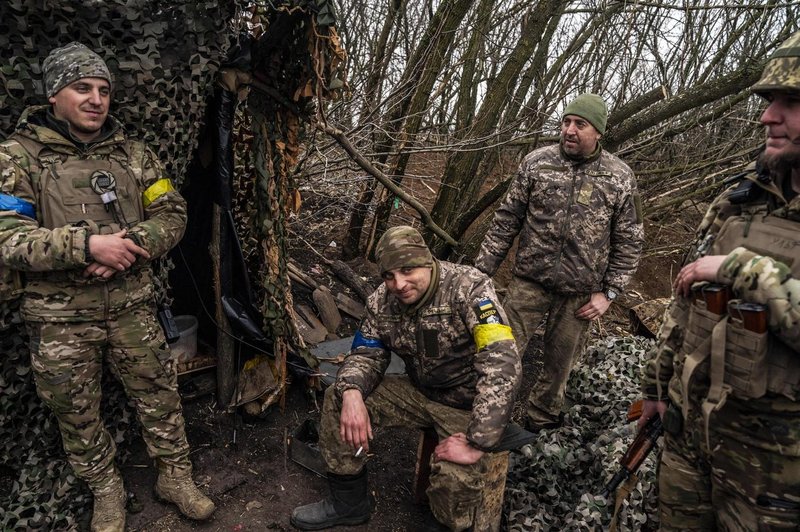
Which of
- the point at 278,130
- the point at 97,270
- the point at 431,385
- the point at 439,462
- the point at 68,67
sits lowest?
the point at 439,462

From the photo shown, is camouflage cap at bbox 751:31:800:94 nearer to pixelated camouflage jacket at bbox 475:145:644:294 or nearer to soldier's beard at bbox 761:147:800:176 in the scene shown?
soldier's beard at bbox 761:147:800:176

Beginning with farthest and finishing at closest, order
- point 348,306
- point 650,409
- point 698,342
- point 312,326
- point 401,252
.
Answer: point 348,306, point 312,326, point 401,252, point 650,409, point 698,342

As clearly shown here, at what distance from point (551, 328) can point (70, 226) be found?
117 inches

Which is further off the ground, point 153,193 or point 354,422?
point 153,193

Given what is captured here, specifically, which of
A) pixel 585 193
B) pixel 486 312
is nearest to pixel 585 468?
pixel 486 312

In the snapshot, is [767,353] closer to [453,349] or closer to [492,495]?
[453,349]

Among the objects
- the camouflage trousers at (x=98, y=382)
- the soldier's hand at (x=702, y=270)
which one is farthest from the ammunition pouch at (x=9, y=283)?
the soldier's hand at (x=702, y=270)

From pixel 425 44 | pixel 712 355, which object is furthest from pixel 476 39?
pixel 712 355

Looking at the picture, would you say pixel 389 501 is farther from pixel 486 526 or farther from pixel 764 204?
pixel 764 204

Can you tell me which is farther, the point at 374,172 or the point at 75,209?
the point at 374,172

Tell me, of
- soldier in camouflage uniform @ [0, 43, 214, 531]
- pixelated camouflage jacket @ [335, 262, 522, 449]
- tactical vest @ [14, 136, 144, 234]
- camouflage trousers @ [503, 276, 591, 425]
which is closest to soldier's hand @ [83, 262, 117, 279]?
soldier in camouflage uniform @ [0, 43, 214, 531]

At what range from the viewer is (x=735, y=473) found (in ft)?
6.22

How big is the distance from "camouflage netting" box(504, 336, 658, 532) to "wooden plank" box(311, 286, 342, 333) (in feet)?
7.38

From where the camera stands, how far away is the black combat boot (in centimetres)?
300
